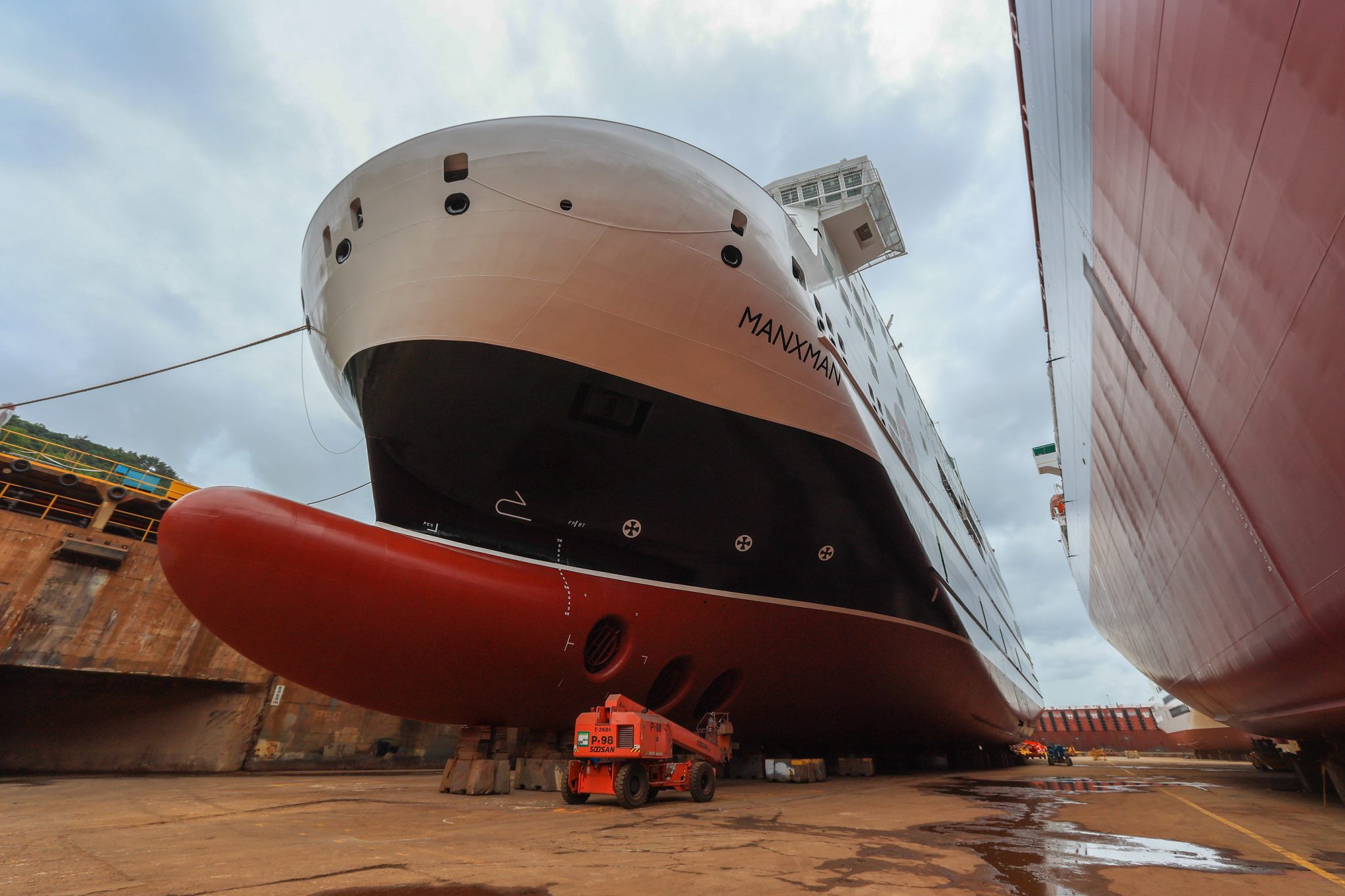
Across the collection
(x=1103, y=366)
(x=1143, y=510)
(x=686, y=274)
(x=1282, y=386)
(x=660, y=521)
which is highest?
(x=686, y=274)

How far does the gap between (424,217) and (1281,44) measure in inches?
246

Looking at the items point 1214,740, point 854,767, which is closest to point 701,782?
point 854,767

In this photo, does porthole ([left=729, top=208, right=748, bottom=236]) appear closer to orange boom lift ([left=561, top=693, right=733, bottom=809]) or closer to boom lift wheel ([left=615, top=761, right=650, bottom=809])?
orange boom lift ([left=561, top=693, right=733, bottom=809])

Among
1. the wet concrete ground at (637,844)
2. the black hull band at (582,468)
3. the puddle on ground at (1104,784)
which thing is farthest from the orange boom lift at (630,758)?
the puddle on ground at (1104,784)

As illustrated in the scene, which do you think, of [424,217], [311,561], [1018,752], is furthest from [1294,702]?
[1018,752]

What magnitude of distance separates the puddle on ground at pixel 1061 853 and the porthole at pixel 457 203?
678 centimetres

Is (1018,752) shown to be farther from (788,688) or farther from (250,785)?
(250,785)

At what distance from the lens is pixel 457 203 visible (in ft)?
19.8

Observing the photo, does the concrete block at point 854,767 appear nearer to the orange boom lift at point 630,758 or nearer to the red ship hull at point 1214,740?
the orange boom lift at point 630,758

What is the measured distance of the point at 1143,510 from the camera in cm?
769

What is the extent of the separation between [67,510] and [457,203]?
37.1ft

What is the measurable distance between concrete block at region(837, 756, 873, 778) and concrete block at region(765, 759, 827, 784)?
1.81 metres

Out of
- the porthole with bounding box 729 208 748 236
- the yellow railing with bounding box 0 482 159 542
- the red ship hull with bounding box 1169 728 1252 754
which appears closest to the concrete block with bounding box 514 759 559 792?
the porthole with bounding box 729 208 748 236

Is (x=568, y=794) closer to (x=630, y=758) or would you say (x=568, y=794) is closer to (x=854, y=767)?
(x=630, y=758)
